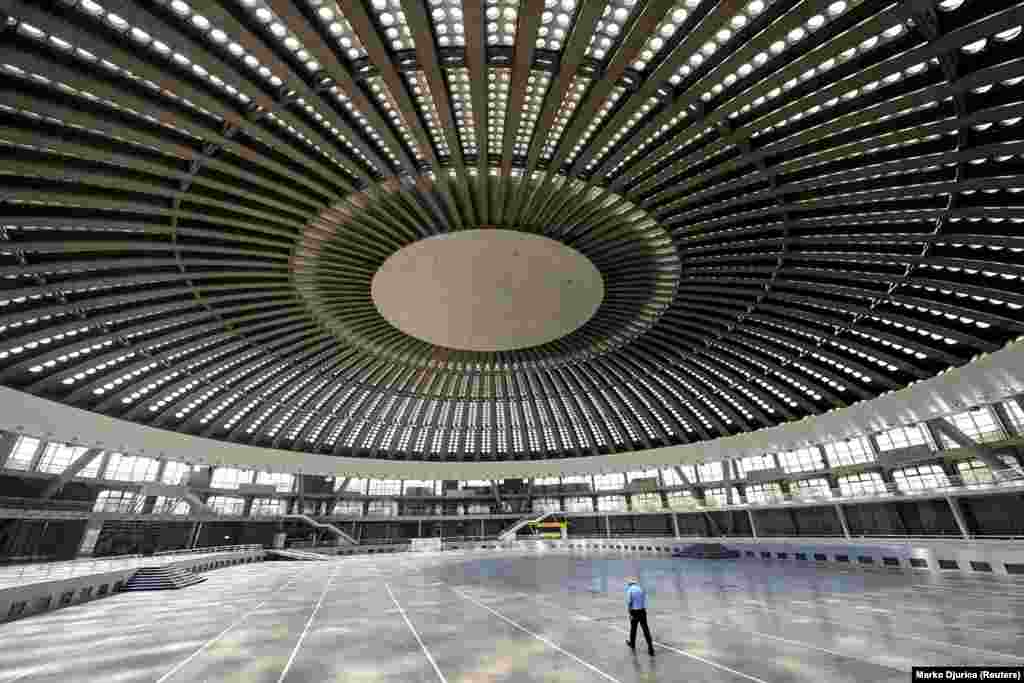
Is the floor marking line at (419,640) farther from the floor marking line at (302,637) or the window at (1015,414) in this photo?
the window at (1015,414)

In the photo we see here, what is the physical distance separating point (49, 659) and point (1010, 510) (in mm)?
54534

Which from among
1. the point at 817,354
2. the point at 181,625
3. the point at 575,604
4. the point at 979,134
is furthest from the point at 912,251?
the point at 181,625

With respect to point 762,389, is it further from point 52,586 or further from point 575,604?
point 52,586

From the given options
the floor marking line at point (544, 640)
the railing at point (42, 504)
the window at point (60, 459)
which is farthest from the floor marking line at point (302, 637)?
the window at point (60, 459)

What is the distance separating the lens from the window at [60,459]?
44.4 meters

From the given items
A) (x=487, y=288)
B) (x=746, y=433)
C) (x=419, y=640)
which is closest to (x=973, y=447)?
(x=746, y=433)

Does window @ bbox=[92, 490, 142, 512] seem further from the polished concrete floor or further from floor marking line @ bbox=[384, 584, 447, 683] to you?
floor marking line @ bbox=[384, 584, 447, 683]

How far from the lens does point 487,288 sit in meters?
27.6

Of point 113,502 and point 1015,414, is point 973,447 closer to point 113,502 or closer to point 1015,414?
point 1015,414

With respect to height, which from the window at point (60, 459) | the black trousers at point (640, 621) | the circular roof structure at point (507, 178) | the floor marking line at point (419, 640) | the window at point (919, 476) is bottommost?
the floor marking line at point (419, 640)

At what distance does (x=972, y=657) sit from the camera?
9.88 metres

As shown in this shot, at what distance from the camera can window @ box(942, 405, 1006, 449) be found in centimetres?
3872

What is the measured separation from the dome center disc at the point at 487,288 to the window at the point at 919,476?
3651cm

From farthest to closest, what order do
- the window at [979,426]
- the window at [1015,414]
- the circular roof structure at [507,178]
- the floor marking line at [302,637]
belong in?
the window at [979,426] < the window at [1015,414] < the circular roof structure at [507,178] < the floor marking line at [302,637]
